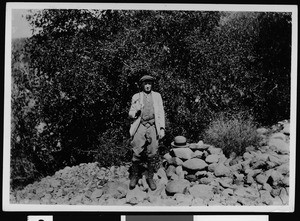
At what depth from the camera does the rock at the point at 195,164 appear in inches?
187

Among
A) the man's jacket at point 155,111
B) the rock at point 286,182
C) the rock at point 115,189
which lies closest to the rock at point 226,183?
the rock at point 286,182

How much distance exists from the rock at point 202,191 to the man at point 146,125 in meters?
0.32

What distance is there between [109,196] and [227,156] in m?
1.02

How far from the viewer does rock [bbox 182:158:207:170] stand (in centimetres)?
476

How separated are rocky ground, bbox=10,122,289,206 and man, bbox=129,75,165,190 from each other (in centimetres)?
9

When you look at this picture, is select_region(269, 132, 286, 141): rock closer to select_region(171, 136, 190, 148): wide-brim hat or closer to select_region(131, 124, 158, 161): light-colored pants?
select_region(171, 136, 190, 148): wide-brim hat

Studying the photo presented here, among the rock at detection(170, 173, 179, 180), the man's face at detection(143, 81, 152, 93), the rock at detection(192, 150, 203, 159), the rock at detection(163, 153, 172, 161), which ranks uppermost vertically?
the man's face at detection(143, 81, 152, 93)

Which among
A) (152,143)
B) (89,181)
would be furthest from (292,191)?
(89,181)

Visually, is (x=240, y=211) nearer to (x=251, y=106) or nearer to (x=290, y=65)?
(x=251, y=106)

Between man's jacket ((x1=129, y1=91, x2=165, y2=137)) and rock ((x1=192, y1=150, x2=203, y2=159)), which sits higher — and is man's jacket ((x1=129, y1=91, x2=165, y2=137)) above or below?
above

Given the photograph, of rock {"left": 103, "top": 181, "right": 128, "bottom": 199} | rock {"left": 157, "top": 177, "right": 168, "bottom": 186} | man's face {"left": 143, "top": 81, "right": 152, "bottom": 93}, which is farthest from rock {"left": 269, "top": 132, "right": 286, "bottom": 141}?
rock {"left": 103, "top": 181, "right": 128, "bottom": 199}

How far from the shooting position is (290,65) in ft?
15.7

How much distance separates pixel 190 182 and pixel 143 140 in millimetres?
516

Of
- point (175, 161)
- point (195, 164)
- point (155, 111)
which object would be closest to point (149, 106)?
point (155, 111)
